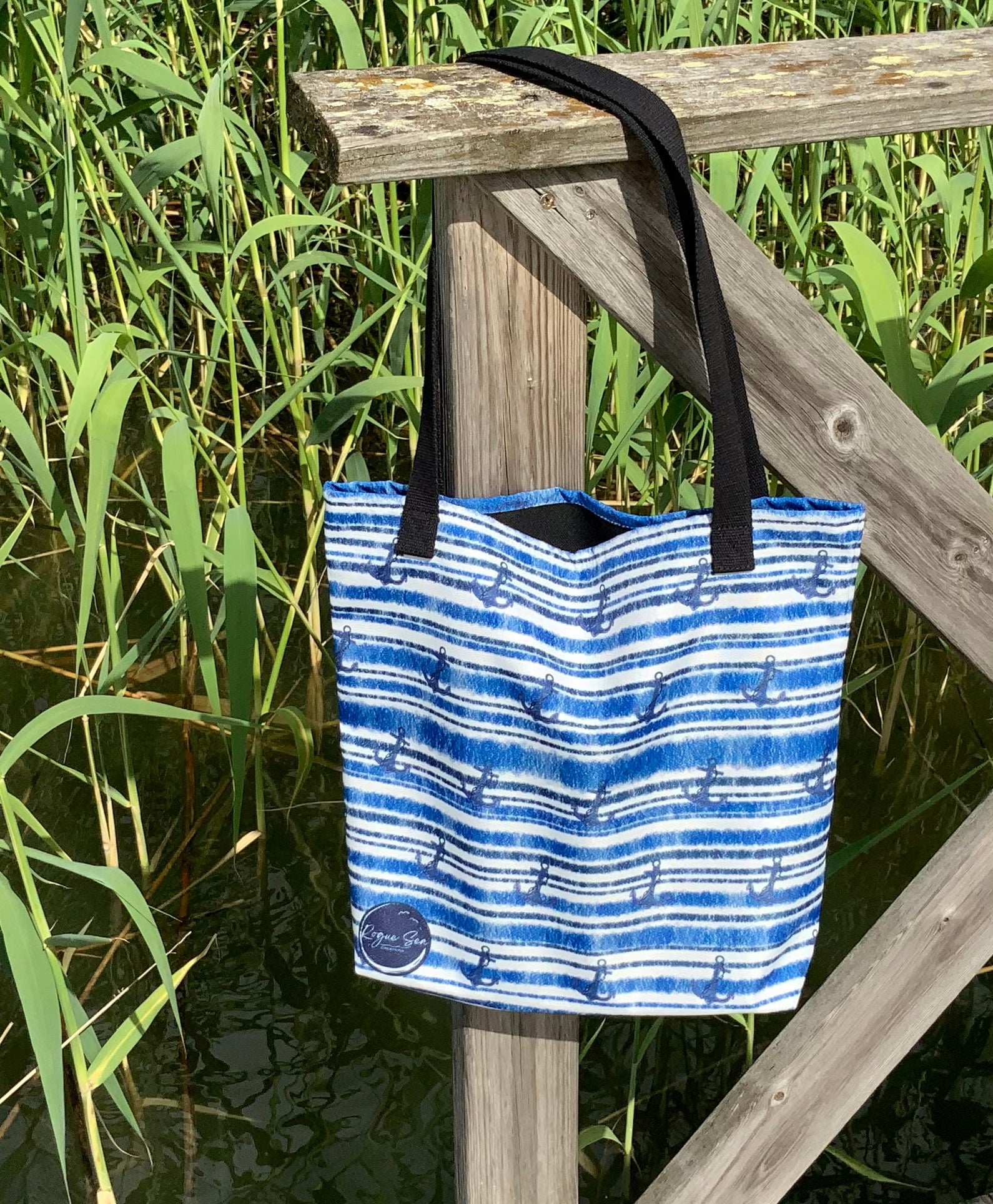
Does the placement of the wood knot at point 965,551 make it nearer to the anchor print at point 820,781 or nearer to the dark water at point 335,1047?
the anchor print at point 820,781

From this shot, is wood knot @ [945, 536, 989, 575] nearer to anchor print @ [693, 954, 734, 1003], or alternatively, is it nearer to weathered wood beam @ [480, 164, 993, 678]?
weathered wood beam @ [480, 164, 993, 678]

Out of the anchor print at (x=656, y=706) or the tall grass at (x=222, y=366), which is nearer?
the anchor print at (x=656, y=706)

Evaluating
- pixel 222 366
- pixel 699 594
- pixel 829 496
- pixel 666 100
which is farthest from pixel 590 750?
pixel 222 366

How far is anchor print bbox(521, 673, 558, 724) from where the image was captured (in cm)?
76

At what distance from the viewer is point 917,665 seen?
6.08ft

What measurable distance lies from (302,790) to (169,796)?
20 centimetres

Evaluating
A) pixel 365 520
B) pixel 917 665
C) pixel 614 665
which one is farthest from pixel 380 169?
pixel 917 665

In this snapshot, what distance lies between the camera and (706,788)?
31.1 inches

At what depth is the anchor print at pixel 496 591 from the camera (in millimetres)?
741

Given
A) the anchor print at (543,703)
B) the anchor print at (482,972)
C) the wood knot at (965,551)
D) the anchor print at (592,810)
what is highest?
the wood knot at (965,551)

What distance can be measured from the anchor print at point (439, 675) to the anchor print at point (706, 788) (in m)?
0.17

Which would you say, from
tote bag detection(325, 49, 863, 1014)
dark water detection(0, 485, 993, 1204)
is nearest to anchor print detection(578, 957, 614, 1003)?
tote bag detection(325, 49, 863, 1014)

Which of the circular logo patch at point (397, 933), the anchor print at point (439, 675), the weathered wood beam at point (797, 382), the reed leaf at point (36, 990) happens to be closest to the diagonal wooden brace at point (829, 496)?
the weathered wood beam at point (797, 382)

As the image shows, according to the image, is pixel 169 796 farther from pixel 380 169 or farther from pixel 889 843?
pixel 380 169
